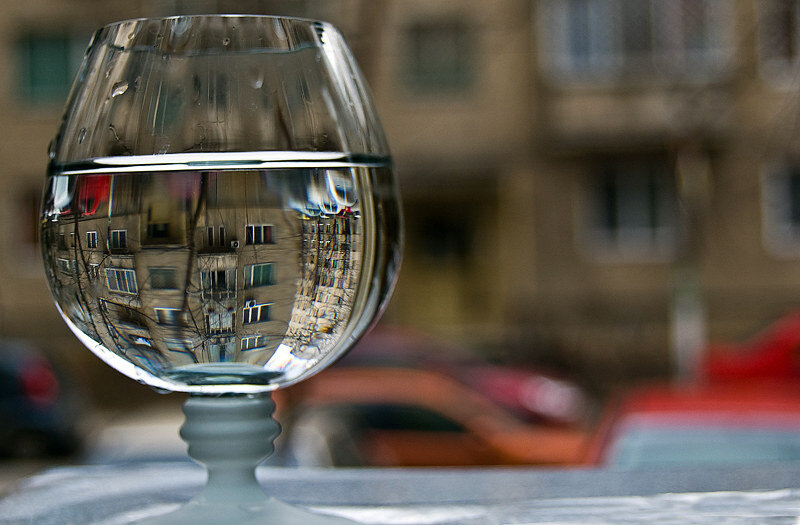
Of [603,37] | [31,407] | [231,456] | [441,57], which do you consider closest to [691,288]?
[603,37]

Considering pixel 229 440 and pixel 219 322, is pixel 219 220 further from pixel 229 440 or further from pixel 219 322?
pixel 229 440

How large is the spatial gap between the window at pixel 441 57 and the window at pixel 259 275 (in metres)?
19.1

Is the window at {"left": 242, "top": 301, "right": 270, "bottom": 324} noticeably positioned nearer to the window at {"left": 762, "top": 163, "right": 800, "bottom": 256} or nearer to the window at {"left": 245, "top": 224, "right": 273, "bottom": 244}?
the window at {"left": 245, "top": 224, "right": 273, "bottom": 244}

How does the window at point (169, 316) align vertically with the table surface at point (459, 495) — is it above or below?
above

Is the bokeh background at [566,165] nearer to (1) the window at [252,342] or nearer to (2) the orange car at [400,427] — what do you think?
(2) the orange car at [400,427]

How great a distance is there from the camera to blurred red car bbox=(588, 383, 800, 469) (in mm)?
4746

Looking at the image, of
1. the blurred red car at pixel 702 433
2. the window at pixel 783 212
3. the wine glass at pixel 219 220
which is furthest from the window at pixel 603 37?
the wine glass at pixel 219 220

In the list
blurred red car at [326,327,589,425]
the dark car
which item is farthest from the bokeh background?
blurred red car at [326,327,589,425]

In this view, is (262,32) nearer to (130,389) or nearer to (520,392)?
(520,392)

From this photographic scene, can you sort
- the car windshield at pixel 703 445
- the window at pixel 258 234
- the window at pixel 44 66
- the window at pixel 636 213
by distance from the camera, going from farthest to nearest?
1. the window at pixel 44 66
2. the window at pixel 636 213
3. the car windshield at pixel 703 445
4. the window at pixel 258 234

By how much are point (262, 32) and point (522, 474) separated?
783mm

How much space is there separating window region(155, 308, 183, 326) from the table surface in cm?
28

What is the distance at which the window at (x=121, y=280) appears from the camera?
111cm

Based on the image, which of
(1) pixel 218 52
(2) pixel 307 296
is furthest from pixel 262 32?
(2) pixel 307 296
